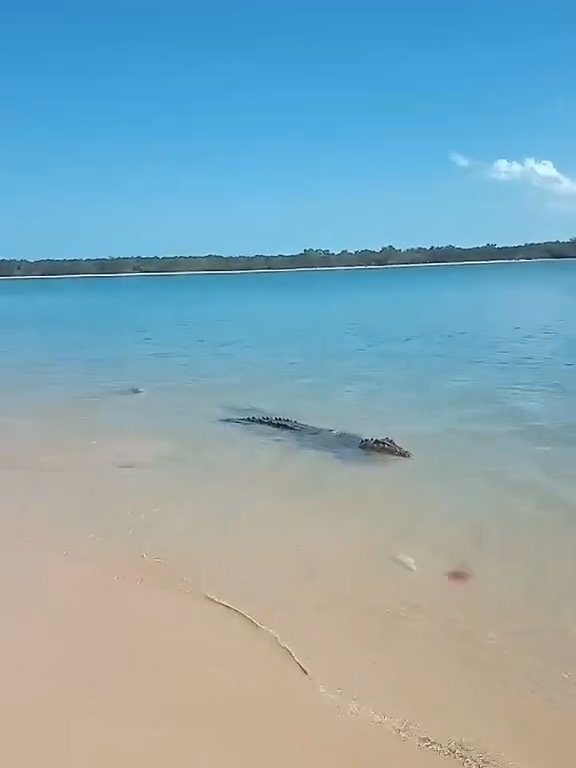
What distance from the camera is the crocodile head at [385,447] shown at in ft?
26.6

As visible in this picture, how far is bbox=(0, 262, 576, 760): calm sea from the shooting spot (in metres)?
4.57

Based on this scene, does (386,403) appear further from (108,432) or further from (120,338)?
(120,338)

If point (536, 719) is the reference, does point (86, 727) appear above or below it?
above

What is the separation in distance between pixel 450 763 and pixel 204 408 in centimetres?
879

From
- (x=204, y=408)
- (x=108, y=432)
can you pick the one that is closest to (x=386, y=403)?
(x=204, y=408)

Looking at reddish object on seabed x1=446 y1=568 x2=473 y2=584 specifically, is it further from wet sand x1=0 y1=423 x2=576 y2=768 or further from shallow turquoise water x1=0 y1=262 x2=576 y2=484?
shallow turquoise water x1=0 y1=262 x2=576 y2=484

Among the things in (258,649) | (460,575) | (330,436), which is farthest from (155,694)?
(330,436)

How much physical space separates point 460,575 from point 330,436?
4.25 meters

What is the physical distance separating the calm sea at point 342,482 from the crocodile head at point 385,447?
0.75 feet

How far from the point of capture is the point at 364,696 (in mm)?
3412

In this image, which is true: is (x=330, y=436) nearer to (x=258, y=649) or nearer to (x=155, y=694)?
(x=258, y=649)

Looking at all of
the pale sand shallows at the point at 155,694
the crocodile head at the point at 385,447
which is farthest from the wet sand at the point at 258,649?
the crocodile head at the point at 385,447

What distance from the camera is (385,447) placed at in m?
8.21

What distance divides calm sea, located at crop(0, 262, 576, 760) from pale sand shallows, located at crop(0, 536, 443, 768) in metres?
0.42
